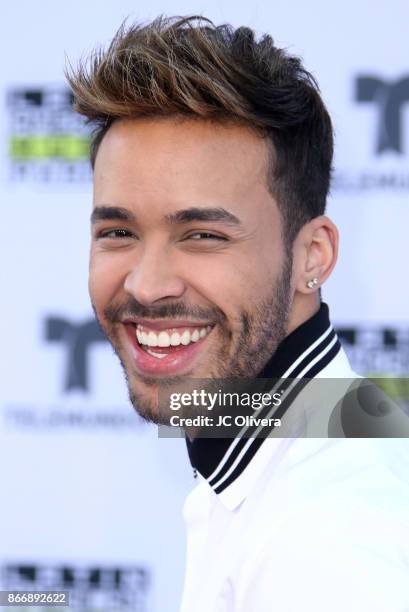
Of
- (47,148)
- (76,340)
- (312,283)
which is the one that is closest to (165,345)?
(312,283)

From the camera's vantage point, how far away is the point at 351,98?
79.3 inches

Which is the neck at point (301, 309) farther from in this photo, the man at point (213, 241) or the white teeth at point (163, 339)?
the white teeth at point (163, 339)

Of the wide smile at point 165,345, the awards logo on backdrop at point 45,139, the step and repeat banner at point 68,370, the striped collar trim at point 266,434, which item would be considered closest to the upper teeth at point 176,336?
the wide smile at point 165,345

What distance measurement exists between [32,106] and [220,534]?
128 centimetres

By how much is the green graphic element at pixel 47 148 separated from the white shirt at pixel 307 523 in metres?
1.04

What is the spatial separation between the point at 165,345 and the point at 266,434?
196 millimetres

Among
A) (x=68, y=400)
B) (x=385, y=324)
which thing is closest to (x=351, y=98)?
(x=385, y=324)

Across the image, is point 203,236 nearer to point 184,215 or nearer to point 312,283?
point 184,215

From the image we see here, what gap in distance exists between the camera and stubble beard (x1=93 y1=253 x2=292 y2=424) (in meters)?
1.27

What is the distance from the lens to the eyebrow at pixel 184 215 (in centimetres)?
122

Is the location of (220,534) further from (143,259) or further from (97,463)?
(97,463)

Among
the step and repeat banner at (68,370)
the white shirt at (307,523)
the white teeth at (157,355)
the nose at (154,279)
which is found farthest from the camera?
the step and repeat banner at (68,370)

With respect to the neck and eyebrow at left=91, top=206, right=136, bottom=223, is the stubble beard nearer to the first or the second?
the neck

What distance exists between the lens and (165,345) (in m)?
1.29
